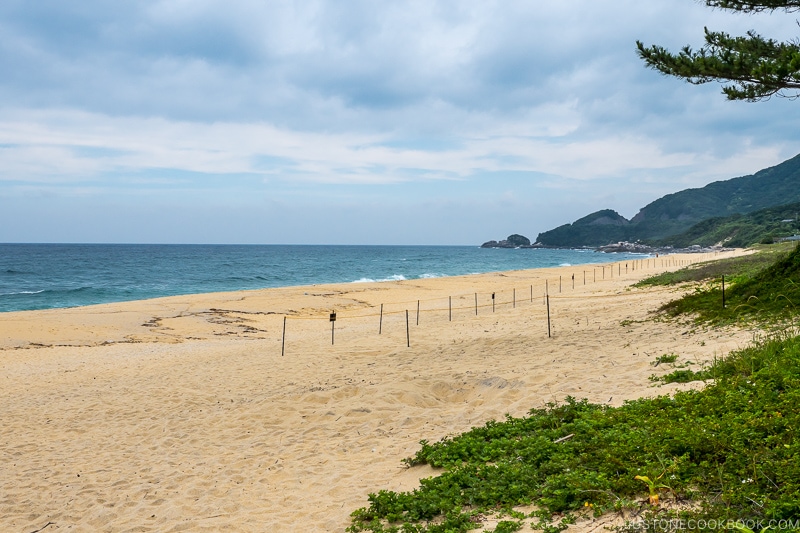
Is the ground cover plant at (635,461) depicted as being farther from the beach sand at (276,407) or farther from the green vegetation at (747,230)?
the green vegetation at (747,230)

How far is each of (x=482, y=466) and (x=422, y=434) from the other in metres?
2.21

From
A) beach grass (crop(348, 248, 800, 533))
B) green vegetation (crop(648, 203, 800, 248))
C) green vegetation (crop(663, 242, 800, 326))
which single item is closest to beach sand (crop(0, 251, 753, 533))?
beach grass (crop(348, 248, 800, 533))

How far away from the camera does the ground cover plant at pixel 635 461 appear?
13.8 feet

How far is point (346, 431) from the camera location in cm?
872

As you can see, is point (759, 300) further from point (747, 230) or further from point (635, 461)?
point (747, 230)

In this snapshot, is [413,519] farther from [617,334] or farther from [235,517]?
[617,334]

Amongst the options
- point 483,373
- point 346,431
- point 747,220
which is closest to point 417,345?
point 483,373

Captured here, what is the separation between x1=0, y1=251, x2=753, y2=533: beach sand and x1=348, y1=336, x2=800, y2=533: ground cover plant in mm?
776

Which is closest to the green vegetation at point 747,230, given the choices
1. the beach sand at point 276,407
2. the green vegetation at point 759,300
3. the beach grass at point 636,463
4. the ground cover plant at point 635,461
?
the green vegetation at point 759,300

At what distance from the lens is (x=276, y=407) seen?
1027 centimetres

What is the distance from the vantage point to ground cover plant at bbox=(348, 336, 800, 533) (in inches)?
165

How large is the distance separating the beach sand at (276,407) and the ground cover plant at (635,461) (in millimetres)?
776

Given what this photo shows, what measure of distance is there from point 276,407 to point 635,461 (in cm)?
711

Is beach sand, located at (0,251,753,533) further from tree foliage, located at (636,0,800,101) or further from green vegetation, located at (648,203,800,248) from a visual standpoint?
green vegetation, located at (648,203,800,248)
